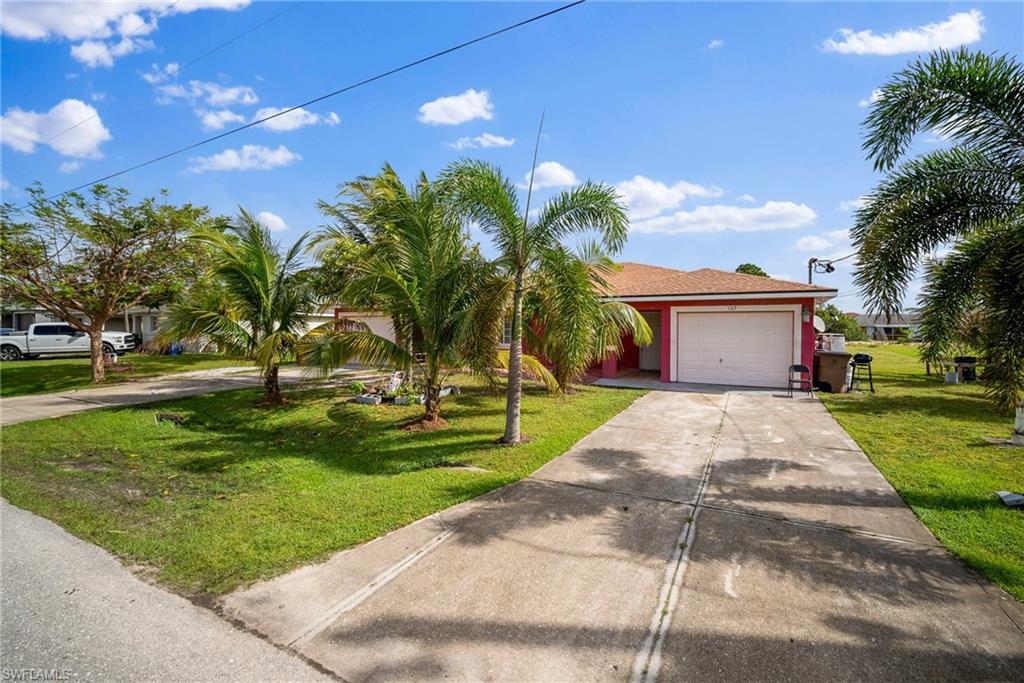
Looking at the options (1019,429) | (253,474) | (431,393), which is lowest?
(253,474)

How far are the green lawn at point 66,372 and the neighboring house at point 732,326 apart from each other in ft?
31.5

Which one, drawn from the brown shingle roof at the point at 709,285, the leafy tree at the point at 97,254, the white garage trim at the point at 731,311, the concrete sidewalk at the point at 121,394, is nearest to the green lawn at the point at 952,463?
the white garage trim at the point at 731,311

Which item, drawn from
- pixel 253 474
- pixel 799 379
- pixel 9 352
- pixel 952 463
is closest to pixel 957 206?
pixel 952 463

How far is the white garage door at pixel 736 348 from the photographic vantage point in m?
12.9

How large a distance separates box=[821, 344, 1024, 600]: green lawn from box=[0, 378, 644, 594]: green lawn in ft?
13.9

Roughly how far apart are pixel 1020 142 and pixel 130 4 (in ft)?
44.8

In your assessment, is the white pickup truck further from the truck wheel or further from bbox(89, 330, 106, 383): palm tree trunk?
bbox(89, 330, 106, 383): palm tree trunk

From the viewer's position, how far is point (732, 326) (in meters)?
13.5

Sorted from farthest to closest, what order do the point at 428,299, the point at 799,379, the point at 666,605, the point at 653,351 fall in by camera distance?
the point at 653,351
the point at 799,379
the point at 428,299
the point at 666,605

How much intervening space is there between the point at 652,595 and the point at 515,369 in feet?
14.2

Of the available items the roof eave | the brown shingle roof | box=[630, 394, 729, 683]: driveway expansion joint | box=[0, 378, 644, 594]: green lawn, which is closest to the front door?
the brown shingle roof

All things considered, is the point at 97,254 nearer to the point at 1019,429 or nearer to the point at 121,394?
the point at 121,394

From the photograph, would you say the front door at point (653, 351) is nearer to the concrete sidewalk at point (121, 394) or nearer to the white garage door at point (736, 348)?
the white garage door at point (736, 348)

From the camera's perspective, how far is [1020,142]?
4824mm
